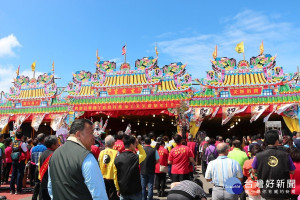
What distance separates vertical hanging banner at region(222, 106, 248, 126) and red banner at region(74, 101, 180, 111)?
9.40 ft

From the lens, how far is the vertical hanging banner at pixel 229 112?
16.0 meters

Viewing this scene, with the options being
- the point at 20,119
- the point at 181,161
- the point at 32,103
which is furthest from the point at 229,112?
the point at 20,119

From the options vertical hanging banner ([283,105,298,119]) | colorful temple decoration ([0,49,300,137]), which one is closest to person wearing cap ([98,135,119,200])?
colorful temple decoration ([0,49,300,137])

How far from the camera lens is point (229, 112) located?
1625cm

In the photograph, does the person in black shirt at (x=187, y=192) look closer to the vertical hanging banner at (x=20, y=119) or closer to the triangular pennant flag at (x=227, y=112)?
the triangular pennant flag at (x=227, y=112)

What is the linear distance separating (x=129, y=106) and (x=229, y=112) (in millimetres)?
6341

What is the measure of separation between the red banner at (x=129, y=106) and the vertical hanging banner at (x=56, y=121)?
5.68 ft

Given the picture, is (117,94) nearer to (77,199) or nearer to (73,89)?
(73,89)

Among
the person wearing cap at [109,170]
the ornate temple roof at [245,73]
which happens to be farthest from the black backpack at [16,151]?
the ornate temple roof at [245,73]

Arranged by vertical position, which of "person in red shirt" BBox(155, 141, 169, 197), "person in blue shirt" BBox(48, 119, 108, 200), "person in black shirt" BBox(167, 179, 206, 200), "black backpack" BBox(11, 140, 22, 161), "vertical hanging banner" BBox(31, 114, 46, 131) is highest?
"vertical hanging banner" BBox(31, 114, 46, 131)

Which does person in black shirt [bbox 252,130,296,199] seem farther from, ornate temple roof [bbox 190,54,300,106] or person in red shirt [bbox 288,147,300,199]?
ornate temple roof [bbox 190,54,300,106]

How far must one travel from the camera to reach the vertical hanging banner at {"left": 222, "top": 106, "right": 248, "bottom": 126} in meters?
16.0

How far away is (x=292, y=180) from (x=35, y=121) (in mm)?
19766

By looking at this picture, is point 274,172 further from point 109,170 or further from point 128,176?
point 109,170
